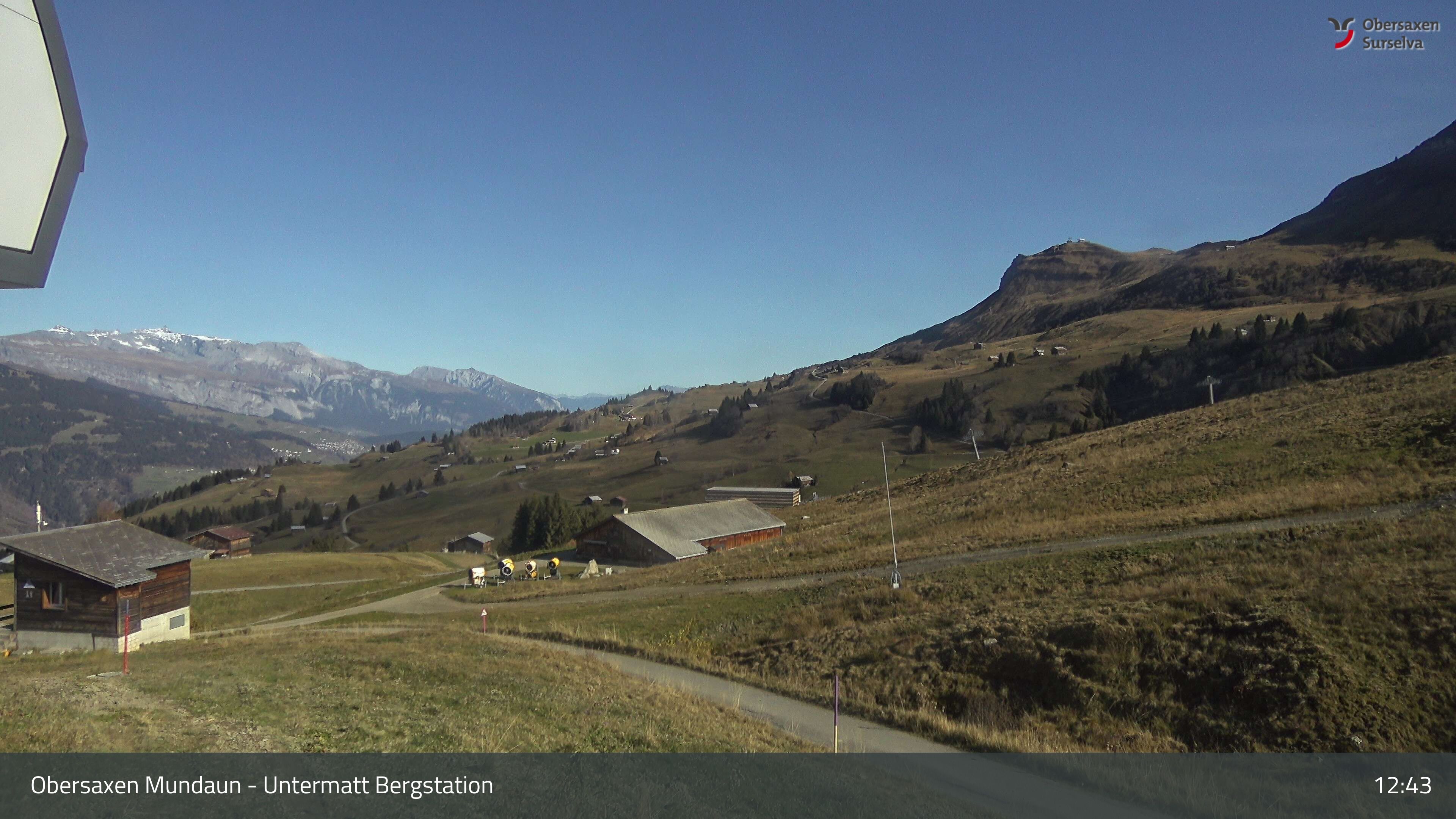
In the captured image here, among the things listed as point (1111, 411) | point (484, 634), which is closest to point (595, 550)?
point (484, 634)

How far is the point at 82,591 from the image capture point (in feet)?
120

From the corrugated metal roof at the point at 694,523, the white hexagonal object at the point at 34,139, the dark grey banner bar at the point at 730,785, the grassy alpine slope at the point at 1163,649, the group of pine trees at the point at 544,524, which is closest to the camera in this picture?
the white hexagonal object at the point at 34,139

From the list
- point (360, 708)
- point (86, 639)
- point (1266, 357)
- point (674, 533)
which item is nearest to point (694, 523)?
point (674, 533)

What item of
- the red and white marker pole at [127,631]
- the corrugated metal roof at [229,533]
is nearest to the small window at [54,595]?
the red and white marker pole at [127,631]

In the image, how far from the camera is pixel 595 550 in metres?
76.8

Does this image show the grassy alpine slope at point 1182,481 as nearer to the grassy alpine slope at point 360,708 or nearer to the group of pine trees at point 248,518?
the grassy alpine slope at point 360,708

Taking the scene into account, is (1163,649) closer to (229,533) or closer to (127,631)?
(127,631)

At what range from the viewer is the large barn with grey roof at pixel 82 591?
119 ft

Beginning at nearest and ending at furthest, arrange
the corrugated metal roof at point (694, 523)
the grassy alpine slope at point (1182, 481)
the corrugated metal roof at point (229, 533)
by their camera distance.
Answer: the grassy alpine slope at point (1182, 481)
the corrugated metal roof at point (694, 523)
the corrugated metal roof at point (229, 533)

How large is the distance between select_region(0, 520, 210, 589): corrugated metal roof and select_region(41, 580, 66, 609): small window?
120cm

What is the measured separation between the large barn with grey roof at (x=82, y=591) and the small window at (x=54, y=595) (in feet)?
0.08

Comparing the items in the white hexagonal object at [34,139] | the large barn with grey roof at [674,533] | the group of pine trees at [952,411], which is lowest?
the large barn with grey roof at [674,533]

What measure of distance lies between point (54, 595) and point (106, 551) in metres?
2.79

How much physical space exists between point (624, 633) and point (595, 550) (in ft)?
160
